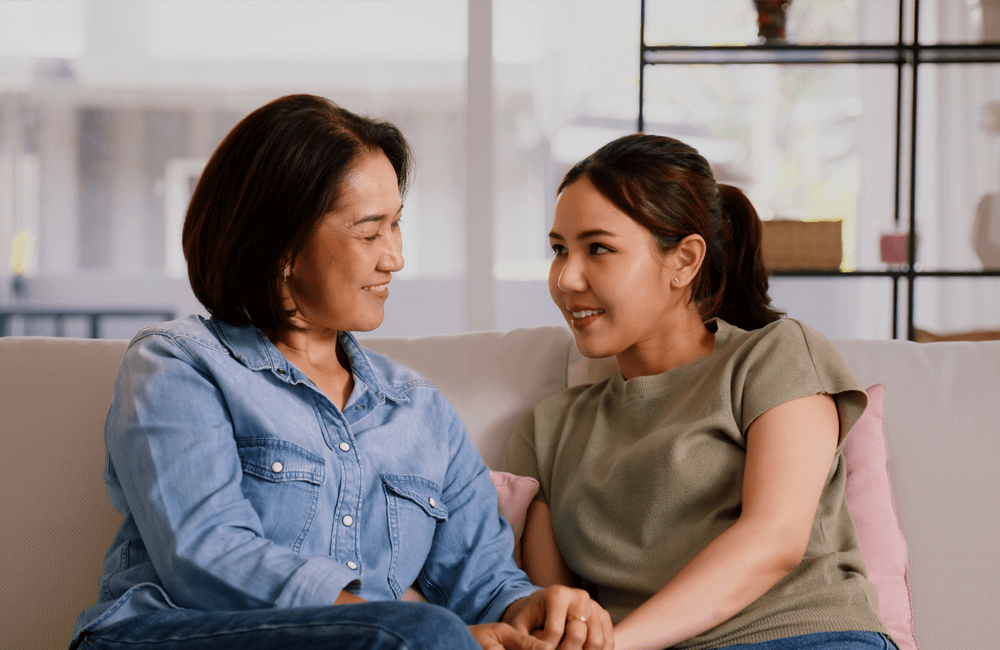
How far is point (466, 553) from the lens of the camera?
1.20 m

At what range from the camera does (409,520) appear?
1.13 metres

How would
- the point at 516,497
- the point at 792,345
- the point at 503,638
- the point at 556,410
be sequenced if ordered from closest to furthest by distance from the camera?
the point at 503,638
the point at 792,345
the point at 516,497
the point at 556,410

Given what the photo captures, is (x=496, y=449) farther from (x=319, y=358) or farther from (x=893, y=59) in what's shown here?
(x=893, y=59)

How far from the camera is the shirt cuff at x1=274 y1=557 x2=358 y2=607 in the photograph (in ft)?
2.93

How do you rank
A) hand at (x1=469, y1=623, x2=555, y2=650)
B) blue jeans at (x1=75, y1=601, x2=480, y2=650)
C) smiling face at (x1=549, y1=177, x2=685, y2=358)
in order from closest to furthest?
1. blue jeans at (x1=75, y1=601, x2=480, y2=650)
2. hand at (x1=469, y1=623, x2=555, y2=650)
3. smiling face at (x1=549, y1=177, x2=685, y2=358)

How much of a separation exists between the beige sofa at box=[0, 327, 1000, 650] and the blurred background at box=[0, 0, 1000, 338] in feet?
3.26

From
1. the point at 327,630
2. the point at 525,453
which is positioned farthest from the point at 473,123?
the point at 327,630

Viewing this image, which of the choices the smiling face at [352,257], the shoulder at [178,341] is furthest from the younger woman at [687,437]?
the shoulder at [178,341]

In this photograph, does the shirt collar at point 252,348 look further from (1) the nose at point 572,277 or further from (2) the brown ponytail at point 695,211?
(2) the brown ponytail at point 695,211

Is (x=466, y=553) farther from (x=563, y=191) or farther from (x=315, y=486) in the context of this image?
(x=563, y=191)

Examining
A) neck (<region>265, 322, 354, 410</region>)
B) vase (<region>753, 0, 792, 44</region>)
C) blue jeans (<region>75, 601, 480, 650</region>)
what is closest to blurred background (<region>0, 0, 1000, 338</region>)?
vase (<region>753, 0, 792, 44</region>)

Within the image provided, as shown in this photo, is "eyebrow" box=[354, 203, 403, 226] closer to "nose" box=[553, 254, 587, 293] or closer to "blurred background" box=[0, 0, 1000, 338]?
"nose" box=[553, 254, 587, 293]

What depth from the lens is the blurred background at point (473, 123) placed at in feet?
8.96

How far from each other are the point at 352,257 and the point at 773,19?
6.02 feet
